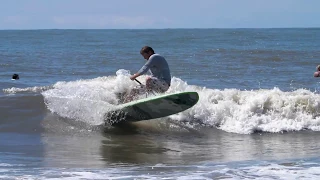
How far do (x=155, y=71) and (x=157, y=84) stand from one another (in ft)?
0.88

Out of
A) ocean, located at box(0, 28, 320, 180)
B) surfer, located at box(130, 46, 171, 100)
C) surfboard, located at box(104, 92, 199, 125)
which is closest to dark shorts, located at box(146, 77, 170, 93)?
surfer, located at box(130, 46, 171, 100)

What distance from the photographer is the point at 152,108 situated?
421 inches

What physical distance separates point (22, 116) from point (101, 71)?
12362 mm

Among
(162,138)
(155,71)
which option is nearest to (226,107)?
(162,138)

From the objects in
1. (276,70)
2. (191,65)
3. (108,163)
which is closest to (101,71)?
(191,65)

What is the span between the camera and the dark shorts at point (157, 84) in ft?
34.7

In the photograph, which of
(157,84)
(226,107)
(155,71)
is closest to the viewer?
(155,71)

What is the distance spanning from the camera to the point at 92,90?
498 inches

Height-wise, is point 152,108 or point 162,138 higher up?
point 152,108

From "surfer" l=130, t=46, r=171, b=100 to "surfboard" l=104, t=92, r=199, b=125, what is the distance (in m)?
0.30

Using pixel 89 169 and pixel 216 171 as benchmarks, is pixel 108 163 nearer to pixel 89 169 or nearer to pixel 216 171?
pixel 89 169

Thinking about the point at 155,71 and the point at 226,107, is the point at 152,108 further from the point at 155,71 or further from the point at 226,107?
the point at 226,107

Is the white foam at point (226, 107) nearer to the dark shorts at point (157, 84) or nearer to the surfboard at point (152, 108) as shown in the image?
the surfboard at point (152, 108)

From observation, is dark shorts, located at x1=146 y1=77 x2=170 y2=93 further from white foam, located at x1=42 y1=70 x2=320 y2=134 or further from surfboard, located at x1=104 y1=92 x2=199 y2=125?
white foam, located at x1=42 y1=70 x2=320 y2=134
